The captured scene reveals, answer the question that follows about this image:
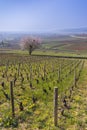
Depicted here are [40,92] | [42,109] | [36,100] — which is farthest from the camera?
[40,92]

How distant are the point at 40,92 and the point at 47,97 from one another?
1.01 metres

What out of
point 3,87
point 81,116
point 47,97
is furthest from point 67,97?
point 3,87

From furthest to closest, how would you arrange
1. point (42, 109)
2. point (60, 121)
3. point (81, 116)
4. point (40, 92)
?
point (40, 92), point (42, 109), point (81, 116), point (60, 121)

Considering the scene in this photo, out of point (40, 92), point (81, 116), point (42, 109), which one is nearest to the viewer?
point (81, 116)

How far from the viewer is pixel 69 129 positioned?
21.6 feet

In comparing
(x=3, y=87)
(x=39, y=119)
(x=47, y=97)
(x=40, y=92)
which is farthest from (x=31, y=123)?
(x=3, y=87)

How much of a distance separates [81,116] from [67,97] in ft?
8.02

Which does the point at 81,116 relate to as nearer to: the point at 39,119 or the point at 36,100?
the point at 39,119

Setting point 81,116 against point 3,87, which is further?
point 3,87

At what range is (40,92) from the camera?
432 inches

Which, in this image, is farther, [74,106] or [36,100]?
[36,100]

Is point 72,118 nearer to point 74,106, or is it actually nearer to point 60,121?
point 60,121

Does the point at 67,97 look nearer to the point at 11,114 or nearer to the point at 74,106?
the point at 74,106

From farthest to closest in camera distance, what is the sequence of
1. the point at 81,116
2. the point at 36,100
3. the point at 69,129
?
the point at 36,100
the point at 81,116
the point at 69,129
